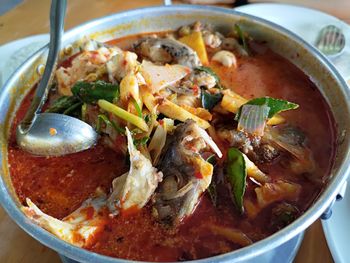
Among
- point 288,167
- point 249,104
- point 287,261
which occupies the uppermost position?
point 249,104

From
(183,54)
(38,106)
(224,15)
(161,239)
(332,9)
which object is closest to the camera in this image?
(161,239)

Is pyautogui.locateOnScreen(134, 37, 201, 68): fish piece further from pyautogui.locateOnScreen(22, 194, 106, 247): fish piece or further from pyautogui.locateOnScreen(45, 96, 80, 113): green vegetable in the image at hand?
pyautogui.locateOnScreen(22, 194, 106, 247): fish piece

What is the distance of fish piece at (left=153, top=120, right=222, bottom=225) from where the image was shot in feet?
3.86

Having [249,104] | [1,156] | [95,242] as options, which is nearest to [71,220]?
[95,242]

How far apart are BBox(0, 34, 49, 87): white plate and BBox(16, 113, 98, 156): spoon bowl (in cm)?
63

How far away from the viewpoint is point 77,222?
46.6 inches

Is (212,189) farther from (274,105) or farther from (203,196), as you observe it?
(274,105)

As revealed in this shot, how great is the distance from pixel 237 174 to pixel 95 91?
0.53 meters

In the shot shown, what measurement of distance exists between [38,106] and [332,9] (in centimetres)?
174

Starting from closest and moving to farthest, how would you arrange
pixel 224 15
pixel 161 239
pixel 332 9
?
pixel 161 239 → pixel 224 15 → pixel 332 9

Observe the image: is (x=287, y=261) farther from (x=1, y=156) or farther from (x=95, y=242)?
(x=1, y=156)

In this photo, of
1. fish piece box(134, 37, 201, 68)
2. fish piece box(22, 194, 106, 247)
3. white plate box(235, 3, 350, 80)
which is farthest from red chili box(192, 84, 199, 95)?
white plate box(235, 3, 350, 80)

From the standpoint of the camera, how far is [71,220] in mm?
1188

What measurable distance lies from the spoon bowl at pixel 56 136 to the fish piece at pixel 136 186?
249 mm
